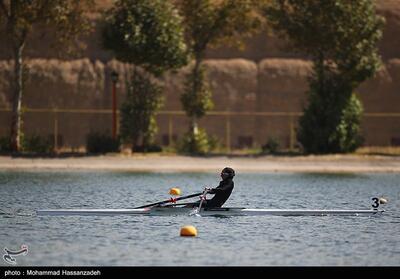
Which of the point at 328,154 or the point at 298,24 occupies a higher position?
the point at 298,24

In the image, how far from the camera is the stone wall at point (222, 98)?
7038 centimetres

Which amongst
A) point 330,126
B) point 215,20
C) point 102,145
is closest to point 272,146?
point 330,126

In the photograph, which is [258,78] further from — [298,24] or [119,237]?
[119,237]

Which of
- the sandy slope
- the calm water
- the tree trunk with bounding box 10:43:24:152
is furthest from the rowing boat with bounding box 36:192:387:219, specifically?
the tree trunk with bounding box 10:43:24:152

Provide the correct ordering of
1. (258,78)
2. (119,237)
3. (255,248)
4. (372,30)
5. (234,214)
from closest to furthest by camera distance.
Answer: (255,248), (119,237), (234,214), (372,30), (258,78)

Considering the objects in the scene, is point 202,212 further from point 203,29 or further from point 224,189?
point 203,29

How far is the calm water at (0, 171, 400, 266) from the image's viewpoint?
89.6ft

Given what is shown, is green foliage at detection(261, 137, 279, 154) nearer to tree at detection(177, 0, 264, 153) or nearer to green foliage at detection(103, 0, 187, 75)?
tree at detection(177, 0, 264, 153)

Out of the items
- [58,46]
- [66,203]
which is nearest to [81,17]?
[58,46]

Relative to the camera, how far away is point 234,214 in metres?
35.2

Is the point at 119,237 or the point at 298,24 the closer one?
the point at 119,237

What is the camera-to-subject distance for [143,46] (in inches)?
2313

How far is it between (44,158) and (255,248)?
28297 millimetres

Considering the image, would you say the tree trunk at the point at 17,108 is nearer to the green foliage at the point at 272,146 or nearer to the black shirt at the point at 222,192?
the green foliage at the point at 272,146
